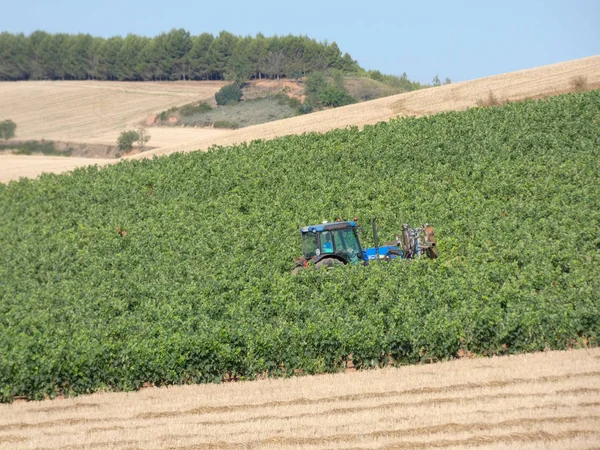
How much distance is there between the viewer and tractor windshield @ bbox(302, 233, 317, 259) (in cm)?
2073

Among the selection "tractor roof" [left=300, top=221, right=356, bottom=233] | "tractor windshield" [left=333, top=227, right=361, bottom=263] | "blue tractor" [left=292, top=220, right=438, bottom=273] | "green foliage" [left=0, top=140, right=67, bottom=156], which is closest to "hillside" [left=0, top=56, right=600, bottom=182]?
"green foliage" [left=0, top=140, right=67, bottom=156]

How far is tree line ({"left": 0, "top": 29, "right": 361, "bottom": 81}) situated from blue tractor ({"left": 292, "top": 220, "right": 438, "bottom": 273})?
249 ft

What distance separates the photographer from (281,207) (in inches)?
1174

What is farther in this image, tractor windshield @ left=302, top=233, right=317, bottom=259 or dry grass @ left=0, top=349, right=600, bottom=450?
tractor windshield @ left=302, top=233, right=317, bottom=259

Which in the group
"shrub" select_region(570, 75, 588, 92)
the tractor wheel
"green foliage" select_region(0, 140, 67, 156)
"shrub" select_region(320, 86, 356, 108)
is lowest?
"green foliage" select_region(0, 140, 67, 156)

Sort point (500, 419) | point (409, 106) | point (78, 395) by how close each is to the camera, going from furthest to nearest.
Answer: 1. point (409, 106)
2. point (78, 395)
3. point (500, 419)

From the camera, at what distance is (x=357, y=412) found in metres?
13.9

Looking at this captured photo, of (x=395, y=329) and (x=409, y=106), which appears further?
(x=409, y=106)

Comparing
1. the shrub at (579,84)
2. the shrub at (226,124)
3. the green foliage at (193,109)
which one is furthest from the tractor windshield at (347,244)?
the green foliage at (193,109)

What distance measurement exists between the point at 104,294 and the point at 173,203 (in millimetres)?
9773

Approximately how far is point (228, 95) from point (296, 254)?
6278 centimetres

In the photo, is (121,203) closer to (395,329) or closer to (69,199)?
(69,199)

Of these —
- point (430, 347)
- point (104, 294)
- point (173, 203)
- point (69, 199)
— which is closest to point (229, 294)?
point (104, 294)

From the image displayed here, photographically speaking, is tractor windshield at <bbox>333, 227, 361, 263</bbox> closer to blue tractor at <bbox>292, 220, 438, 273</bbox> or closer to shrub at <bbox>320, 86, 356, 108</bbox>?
blue tractor at <bbox>292, 220, 438, 273</bbox>
